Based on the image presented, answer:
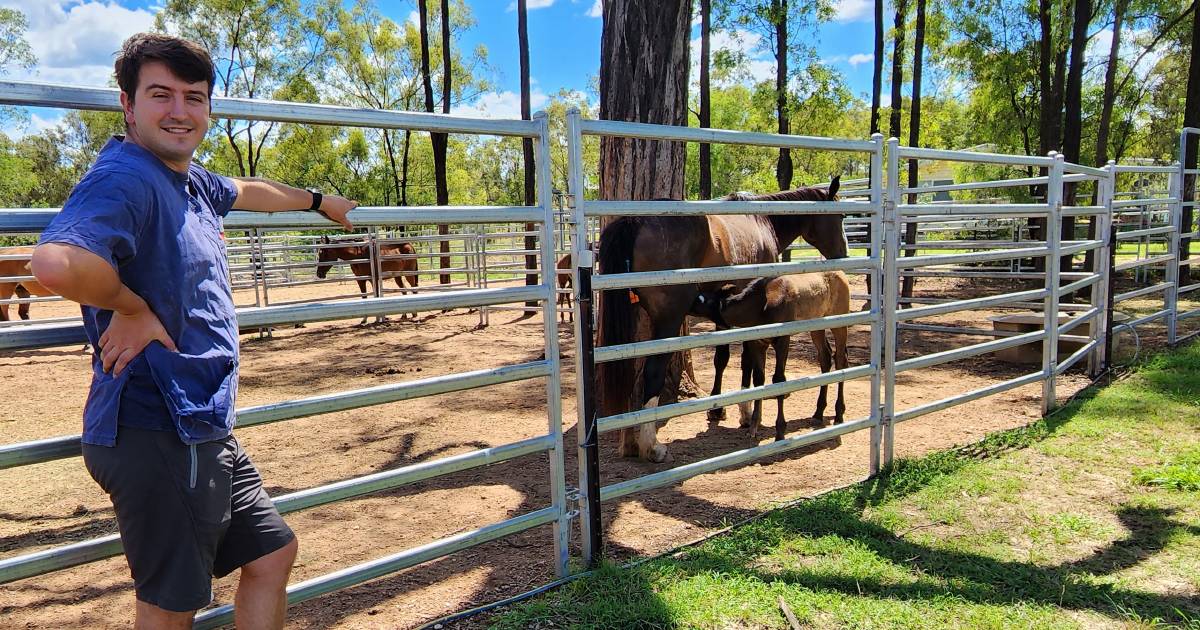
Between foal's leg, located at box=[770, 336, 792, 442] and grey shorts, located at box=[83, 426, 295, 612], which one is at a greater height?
grey shorts, located at box=[83, 426, 295, 612]

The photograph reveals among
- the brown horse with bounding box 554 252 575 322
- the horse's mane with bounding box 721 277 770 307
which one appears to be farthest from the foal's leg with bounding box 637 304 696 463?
the brown horse with bounding box 554 252 575 322

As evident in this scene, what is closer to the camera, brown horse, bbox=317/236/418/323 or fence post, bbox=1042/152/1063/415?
fence post, bbox=1042/152/1063/415

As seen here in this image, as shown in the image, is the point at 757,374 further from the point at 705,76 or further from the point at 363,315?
the point at 705,76

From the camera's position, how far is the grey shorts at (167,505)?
1.45 m

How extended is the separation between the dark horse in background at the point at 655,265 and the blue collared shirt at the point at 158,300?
2.46 meters

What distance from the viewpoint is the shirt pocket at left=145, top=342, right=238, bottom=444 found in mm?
1436

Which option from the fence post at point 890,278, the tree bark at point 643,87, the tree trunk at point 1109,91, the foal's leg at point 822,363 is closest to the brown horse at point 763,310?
the foal's leg at point 822,363

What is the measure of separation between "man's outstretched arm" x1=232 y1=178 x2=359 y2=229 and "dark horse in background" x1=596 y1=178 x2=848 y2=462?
1881mm

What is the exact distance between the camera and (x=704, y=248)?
172 inches

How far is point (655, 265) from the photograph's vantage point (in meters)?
4.17


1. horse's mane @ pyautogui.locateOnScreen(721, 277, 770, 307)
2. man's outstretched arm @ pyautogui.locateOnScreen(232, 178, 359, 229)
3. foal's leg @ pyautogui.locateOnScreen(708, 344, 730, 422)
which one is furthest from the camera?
foal's leg @ pyautogui.locateOnScreen(708, 344, 730, 422)

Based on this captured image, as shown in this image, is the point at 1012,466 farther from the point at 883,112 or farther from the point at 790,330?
the point at 883,112

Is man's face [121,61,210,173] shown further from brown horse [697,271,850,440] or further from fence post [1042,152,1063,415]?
fence post [1042,152,1063,415]

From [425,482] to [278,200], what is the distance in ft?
8.51
